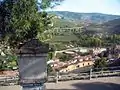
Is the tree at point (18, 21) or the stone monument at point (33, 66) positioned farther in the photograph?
the tree at point (18, 21)

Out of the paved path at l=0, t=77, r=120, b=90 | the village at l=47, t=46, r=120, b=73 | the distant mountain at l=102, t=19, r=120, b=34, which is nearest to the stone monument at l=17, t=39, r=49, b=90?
the paved path at l=0, t=77, r=120, b=90

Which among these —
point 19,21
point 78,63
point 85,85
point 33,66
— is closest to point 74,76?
point 85,85

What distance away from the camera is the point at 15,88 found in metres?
13.5

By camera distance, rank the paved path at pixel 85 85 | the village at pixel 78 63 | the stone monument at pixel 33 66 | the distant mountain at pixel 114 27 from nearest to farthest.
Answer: the stone monument at pixel 33 66
the paved path at pixel 85 85
the village at pixel 78 63
the distant mountain at pixel 114 27

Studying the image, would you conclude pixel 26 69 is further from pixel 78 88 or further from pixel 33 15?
pixel 78 88

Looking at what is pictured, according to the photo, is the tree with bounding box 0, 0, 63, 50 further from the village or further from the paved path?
the village

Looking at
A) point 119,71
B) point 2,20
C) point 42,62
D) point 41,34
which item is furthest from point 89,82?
point 42,62

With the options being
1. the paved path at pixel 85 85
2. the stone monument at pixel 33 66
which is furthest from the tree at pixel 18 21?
the paved path at pixel 85 85

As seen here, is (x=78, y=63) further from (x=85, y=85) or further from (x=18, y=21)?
(x=18, y=21)

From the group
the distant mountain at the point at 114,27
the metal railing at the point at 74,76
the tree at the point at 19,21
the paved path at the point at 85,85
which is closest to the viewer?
the tree at the point at 19,21

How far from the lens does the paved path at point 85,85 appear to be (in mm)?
13447

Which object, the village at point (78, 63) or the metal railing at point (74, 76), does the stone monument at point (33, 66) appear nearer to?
the metal railing at point (74, 76)

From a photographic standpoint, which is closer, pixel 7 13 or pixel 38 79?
pixel 38 79

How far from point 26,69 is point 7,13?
3.73 meters
